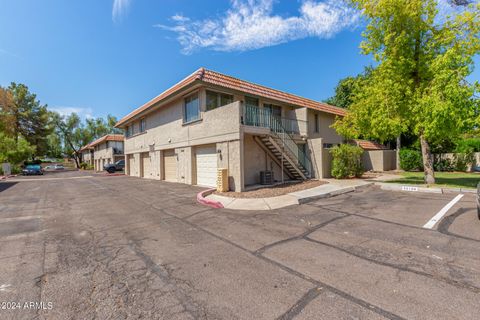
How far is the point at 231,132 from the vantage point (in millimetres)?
10945

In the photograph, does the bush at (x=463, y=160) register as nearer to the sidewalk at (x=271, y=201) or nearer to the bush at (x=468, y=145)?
the bush at (x=468, y=145)

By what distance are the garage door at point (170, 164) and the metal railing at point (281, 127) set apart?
24.3 ft

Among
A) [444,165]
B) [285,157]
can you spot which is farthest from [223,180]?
[444,165]

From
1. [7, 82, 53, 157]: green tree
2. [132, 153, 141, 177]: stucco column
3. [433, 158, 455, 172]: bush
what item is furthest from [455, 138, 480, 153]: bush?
[7, 82, 53, 157]: green tree

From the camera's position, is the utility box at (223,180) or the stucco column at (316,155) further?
the stucco column at (316,155)

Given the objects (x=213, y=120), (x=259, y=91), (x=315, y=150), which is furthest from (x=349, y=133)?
(x=213, y=120)

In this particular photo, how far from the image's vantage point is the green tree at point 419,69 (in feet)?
30.8

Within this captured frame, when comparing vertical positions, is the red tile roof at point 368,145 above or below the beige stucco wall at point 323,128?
below

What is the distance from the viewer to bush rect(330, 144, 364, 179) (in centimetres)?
1451

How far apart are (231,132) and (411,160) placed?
1941 centimetres

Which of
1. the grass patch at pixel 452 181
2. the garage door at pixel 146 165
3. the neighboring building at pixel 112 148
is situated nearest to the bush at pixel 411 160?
the grass patch at pixel 452 181

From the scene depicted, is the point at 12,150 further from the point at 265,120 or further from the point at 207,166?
the point at 265,120

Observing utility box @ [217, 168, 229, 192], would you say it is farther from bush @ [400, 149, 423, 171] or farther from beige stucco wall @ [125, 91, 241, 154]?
bush @ [400, 149, 423, 171]

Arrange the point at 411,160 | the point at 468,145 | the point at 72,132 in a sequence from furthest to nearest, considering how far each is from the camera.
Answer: the point at 72,132
the point at 411,160
the point at 468,145
